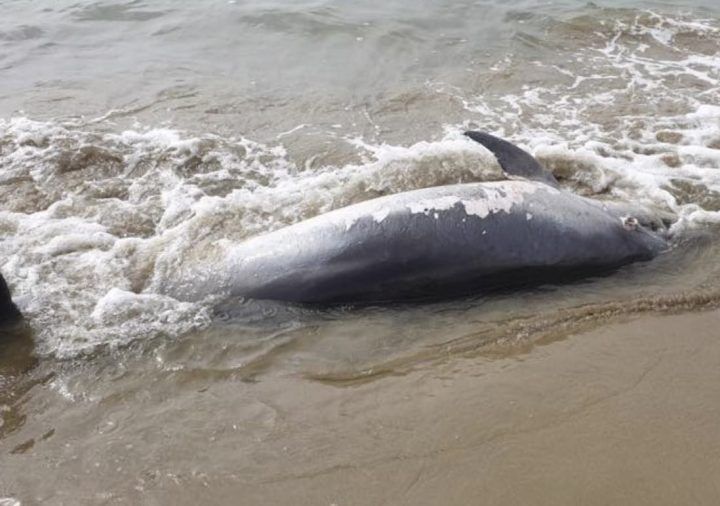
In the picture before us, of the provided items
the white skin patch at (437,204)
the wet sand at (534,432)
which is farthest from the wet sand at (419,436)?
the white skin patch at (437,204)

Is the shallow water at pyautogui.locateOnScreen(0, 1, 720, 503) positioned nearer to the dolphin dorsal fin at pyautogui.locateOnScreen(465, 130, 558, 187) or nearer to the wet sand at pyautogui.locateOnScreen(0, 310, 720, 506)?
the wet sand at pyautogui.locateOnScreen(0, 310, 720, 506)

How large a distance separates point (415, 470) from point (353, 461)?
0.27m

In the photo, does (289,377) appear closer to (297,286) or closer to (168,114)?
(297,286)

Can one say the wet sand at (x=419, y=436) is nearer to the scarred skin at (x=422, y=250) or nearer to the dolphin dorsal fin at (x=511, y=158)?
the scarred skin at (x=422, y=250)

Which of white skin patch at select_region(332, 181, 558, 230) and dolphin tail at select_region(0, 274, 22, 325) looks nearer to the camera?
dolphin tail at select_region(0, 274, 22, 325)

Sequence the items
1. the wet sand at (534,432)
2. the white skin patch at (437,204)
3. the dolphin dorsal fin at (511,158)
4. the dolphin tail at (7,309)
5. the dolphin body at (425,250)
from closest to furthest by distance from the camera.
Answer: the wet sand at (534,432), the dolphin tail at (7,309), the dolphin body at (425,250), the white skin patch at (437,204), the dolphin dorsal fin at (511,158)

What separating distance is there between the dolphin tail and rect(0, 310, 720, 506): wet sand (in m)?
0.68

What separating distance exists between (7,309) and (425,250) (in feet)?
8.04

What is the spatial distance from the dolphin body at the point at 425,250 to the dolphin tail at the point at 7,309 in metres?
0.90

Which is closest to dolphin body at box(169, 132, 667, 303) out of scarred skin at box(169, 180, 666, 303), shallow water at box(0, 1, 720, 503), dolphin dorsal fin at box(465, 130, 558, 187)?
scarred skin at box(169, 180, 666, 303)

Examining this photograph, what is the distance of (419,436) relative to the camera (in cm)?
Result: 315

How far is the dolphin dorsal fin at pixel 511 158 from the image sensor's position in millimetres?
4941

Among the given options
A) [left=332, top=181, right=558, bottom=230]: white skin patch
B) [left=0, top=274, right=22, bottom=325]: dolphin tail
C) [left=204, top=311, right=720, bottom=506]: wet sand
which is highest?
[left=332, top=181, right=558, bottom=230]: white skin patch

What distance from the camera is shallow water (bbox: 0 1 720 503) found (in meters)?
3.77
